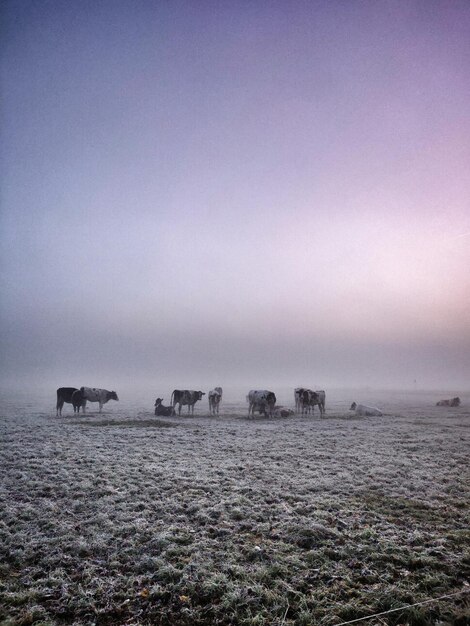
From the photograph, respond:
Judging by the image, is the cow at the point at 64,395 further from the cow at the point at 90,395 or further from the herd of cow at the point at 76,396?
the cow at the point at 90,395

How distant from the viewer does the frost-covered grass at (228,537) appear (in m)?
4.95

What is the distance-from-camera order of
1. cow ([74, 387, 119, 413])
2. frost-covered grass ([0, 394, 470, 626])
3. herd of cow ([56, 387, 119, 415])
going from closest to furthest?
frost-covered grass ([0, 394, 470, 626])
herd of cow ([56, 387, 119, 415])
cow ([74, 387, 119, 413])

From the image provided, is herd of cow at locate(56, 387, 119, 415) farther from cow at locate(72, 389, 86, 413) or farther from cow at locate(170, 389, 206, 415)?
cow at locate(170, 389, 206, 415)

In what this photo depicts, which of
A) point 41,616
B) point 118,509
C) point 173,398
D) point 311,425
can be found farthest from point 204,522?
point 173,398

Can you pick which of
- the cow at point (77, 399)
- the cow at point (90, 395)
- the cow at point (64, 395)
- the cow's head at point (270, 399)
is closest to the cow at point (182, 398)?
the cow at point (90, 395)

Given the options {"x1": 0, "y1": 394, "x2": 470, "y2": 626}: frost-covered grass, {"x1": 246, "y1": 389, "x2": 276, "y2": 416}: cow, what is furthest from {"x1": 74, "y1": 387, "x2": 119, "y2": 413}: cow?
{"x1": 0, "y1": 394, "x2": 470, "y2": 626}: frost-covered grass

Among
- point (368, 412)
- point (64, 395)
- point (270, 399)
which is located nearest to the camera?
point (64, 395)

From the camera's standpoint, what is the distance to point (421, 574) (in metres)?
5.69

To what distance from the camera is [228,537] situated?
7.08 metres

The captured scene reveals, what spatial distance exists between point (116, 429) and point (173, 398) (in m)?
12.0

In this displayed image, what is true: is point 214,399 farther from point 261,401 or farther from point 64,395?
point 64,395

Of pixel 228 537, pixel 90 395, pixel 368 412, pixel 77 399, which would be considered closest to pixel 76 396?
pixel 77 399

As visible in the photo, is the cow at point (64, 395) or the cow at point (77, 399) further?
the cow at point (77, 399)

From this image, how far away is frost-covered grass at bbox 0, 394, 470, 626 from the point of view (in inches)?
195
